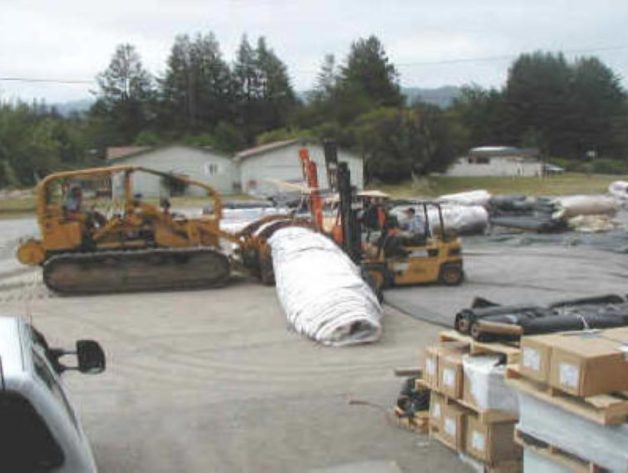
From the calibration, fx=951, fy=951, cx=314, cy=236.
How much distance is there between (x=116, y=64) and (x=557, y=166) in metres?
55.5

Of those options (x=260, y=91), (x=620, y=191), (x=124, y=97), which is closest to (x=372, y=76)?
(x=260, y=91)

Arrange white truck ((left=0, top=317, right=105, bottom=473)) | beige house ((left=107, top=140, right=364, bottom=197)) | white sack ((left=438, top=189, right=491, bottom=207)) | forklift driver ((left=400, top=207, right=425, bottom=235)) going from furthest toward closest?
1. beige house ((left=107, top=140, right=364, bottom=197))
2. white sack ((left=438, top=189, right=491, bottom=207))
3. forklift driver ((left=400, top=207, right=425, bottom=235))
4. white truck ((left=0, top=317, right=105, bottom=473))

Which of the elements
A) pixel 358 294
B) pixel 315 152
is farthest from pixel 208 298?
pixel 315 152

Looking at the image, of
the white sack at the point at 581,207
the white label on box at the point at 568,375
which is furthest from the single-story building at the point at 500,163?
the white label on box at the point at 568,375

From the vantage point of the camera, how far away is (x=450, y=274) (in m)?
19.1

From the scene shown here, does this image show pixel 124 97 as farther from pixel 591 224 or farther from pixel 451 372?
pixel 451 372

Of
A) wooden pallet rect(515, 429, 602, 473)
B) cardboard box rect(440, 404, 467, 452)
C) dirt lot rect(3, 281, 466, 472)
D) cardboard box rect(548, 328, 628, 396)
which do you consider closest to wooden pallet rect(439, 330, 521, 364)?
cardboard box rect(440, 404, 467, 452)

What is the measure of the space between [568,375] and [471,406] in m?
1.67

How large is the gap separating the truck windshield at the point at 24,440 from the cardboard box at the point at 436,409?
183 inches

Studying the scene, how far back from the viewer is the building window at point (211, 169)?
71438 mm

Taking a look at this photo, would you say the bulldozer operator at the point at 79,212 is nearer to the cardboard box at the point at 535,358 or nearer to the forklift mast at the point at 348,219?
the forklift mast at the point at 348,219

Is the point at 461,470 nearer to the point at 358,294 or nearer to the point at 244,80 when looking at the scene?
the point at 358,294

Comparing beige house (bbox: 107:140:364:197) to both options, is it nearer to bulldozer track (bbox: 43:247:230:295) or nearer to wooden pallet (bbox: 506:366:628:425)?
bulldozer track (bbox: 43:247:230:295)

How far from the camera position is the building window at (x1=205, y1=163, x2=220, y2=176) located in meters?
71.4
